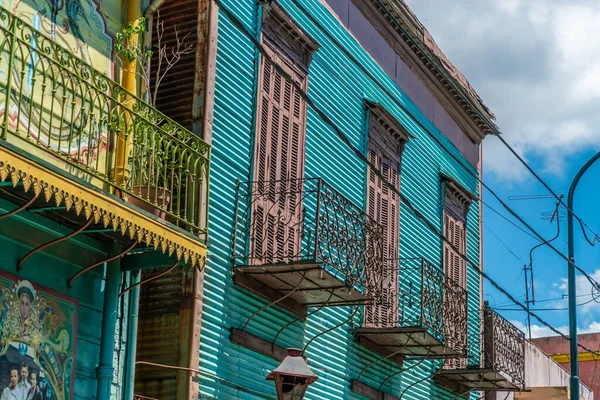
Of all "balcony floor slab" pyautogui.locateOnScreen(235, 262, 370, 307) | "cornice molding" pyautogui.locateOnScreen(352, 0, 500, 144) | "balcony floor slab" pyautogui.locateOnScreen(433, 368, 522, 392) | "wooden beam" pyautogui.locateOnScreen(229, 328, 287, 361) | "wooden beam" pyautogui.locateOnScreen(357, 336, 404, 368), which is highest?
"cornice molding" pyautogui.locateOnScreen(352, 0, 500, 144)

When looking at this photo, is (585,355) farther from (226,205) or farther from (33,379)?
(33,379)

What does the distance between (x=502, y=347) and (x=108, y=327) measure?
1034 centimetres

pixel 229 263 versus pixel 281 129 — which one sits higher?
pixel 281 129

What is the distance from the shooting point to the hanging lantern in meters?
11.0

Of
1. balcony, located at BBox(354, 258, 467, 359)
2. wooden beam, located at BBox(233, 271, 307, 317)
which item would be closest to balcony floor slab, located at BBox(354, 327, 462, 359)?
balcony, located at BBox(354, 258, 467, 359)

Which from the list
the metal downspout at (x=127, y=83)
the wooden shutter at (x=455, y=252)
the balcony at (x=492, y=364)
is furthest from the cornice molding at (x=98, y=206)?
the wooden shutter at (x=455, y=252)

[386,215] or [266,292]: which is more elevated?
[386,215]

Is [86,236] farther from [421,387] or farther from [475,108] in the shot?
[475,108]

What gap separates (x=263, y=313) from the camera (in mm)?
14125

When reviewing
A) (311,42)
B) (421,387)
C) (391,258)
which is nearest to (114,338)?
(311,42)

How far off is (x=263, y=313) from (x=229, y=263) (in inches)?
38.9

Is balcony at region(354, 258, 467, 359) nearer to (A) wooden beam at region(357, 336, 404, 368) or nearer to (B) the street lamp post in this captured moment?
(A) wooden beam at region(357, 336, 404, 368)

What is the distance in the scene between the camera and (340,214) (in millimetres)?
15023

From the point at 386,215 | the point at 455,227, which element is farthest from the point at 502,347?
the point at 386,215
